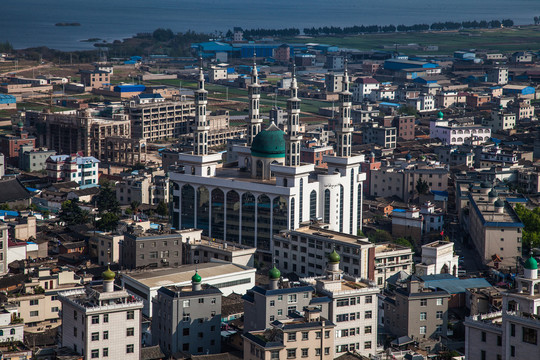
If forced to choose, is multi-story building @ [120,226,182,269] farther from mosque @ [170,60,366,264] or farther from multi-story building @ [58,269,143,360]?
multi-story building @ [58,269,143,360]

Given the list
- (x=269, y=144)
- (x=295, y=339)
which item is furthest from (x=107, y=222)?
(x=295, y=339)

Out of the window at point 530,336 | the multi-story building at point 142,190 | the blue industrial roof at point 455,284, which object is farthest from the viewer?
the multi-story building at point 142,190

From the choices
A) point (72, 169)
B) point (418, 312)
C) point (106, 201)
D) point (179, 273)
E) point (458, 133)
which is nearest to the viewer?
point (418, 312)

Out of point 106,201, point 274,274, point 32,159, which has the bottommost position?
point 106,201

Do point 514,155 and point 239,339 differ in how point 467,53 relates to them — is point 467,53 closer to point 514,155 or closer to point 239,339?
point 514,155

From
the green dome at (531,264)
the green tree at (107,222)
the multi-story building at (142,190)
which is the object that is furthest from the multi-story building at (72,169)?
the green dome at (531,264)

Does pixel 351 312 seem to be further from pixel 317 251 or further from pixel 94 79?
pixel 94 79

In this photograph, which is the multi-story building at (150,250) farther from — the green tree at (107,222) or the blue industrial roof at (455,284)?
the blue industrial roof at (455,284)
